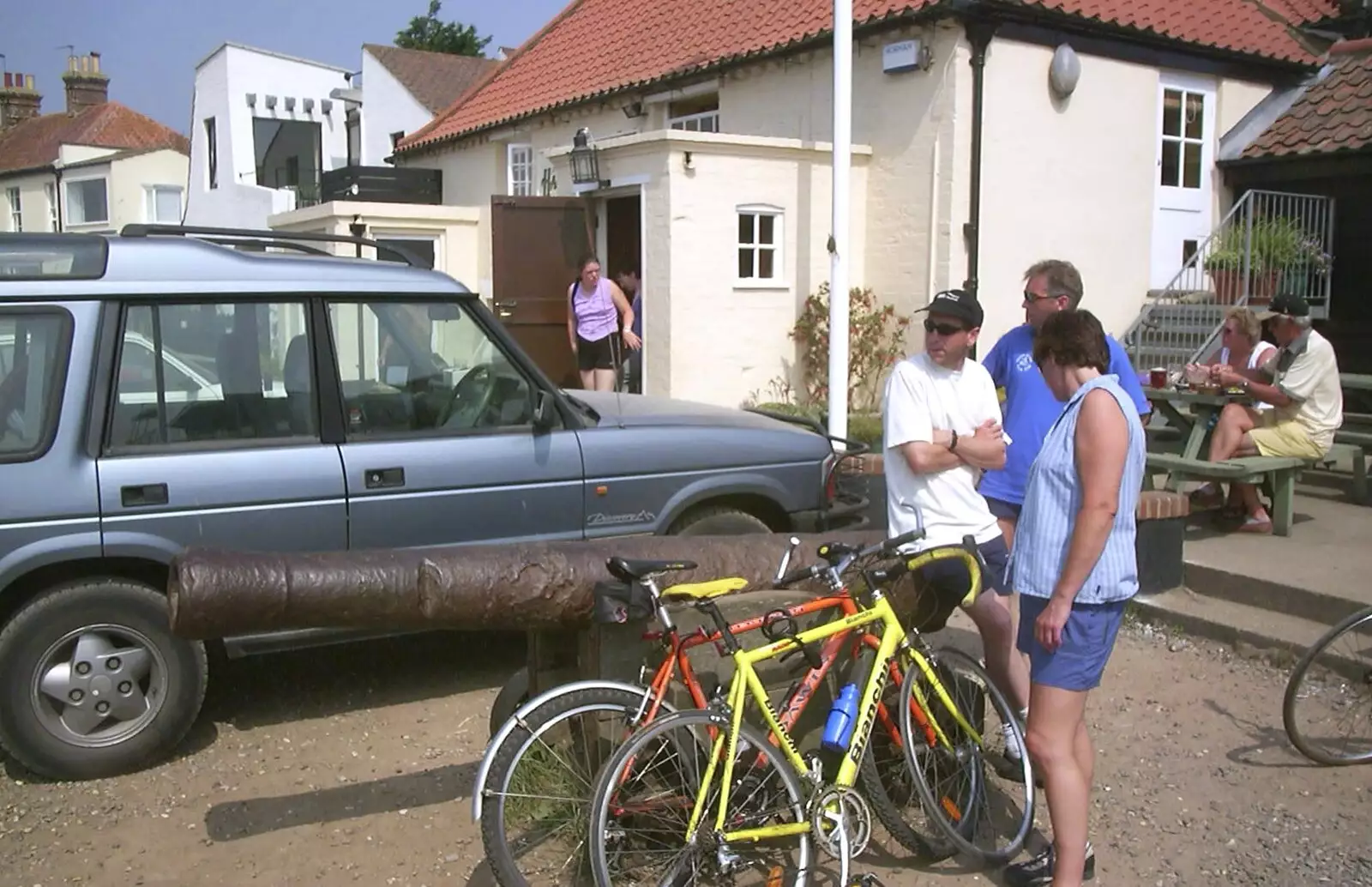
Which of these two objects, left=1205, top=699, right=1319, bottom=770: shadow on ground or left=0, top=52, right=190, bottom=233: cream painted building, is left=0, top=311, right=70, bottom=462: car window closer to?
left=1205, top=699, right=1319, bottom=770: shadow on ground

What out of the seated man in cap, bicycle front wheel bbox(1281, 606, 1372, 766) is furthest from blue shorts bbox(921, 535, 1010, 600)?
the seated man in cap

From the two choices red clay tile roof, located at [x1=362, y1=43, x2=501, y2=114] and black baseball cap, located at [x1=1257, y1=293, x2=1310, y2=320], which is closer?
black baseball cap, located at [x1=1257, y1=293, x2=1310, y2=320]

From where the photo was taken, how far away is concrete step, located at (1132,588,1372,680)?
5.98 metres

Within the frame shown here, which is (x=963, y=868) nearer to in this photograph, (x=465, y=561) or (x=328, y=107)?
(x=465, y=561)

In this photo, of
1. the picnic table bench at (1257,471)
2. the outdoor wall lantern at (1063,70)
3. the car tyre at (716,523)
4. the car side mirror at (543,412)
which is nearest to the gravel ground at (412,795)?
the car tyre at (716,523)

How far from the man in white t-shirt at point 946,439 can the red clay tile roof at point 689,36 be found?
7590mm

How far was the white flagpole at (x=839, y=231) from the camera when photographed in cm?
939

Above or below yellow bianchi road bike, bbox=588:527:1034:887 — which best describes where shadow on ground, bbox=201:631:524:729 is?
below

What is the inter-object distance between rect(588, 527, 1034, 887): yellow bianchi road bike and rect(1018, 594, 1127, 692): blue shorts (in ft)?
1.52

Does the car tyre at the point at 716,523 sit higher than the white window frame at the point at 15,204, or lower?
lower

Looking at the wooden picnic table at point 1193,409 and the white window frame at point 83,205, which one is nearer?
the wooden picnic table at point 1193,409

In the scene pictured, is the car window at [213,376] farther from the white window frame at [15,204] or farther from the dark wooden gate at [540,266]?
the white window frame at [15,204]

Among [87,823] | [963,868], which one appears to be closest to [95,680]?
[87,823]

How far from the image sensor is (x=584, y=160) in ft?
41.9
